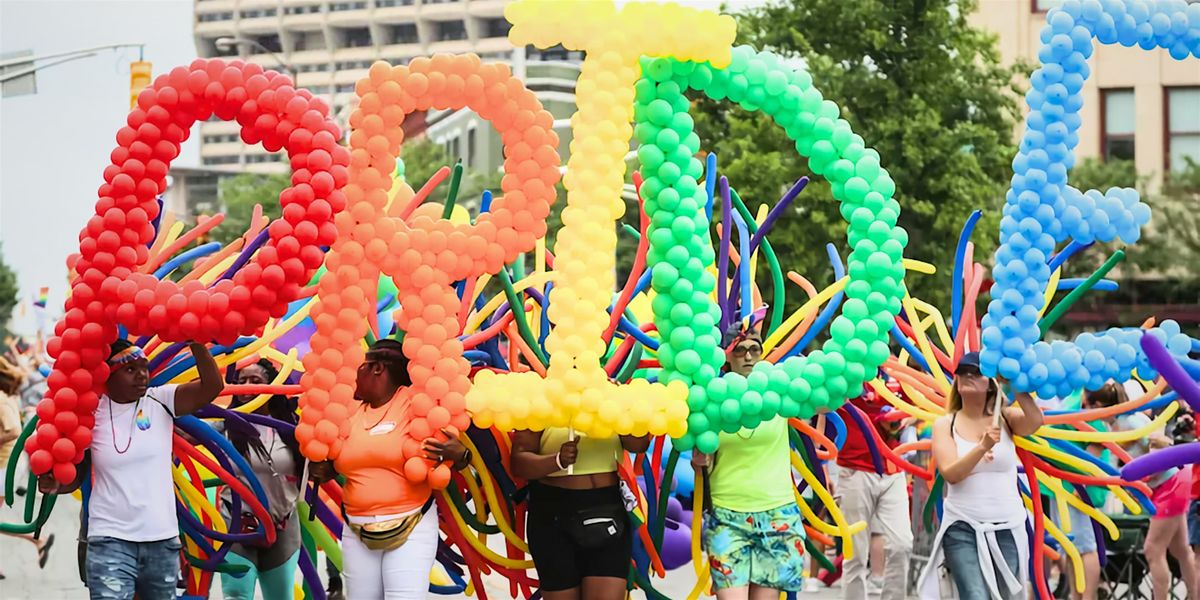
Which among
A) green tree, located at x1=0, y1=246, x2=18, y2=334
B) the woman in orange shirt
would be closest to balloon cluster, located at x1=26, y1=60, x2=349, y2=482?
the woman in orange shirt

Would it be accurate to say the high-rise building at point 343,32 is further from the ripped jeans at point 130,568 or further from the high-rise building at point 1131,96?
the ripped jeans at point 130,568

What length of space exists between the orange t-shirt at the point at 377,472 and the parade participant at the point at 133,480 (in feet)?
2.07

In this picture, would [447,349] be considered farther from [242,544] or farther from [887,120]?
[887,120]

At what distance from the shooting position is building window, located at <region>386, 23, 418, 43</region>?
137 meters

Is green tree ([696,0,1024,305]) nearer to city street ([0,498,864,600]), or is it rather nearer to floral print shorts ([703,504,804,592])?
city street ([0,498,864,600])

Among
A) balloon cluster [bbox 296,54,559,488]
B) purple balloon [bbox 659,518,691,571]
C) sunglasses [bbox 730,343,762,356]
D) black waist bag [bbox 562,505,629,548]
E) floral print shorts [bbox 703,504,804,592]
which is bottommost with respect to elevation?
purple balloon [bbox 659,518,691,571]

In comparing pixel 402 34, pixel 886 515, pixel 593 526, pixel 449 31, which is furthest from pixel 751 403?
pixel 402 34

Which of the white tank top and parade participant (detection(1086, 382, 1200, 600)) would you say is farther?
parade participant (detection(1086, 382, 1200, 600))

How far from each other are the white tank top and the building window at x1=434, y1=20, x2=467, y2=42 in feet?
424

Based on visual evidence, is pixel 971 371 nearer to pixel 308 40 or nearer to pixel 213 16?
pixel 308 40

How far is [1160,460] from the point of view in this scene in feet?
18.0

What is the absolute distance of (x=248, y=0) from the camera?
484 ft

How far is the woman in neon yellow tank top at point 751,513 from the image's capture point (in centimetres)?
684

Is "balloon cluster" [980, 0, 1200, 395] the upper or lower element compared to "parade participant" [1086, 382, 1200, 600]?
upper
